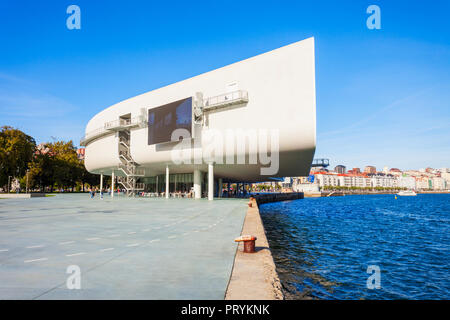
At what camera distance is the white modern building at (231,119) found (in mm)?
30109

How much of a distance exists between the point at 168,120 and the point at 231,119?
416 inches

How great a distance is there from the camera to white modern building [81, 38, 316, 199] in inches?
1185

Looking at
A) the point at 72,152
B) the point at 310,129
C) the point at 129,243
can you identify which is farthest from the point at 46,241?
the point at 72,152

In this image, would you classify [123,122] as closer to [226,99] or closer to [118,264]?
[226,99]

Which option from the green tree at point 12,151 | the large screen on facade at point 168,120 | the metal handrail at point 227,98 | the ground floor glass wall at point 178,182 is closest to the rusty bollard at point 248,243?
the metal handrail at point 227,98

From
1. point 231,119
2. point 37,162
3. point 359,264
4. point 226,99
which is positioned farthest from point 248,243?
point 37,162

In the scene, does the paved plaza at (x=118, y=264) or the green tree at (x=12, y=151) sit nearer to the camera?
the paved plaza at (x=118, y=264)

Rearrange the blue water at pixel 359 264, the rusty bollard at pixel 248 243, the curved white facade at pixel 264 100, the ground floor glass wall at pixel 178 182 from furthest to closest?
the ground floor glass wall at pixel 178 182, the curved white facade at pixel 264 100, the blue water at pixel 359 264, the rusty bollard at pixel 248 243

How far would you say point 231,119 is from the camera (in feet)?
116

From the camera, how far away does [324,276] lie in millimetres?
11047

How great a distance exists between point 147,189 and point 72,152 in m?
39.2

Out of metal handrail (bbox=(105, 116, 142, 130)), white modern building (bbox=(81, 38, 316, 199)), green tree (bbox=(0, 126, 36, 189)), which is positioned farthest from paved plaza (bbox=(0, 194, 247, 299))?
A: green tree (bbox=(0, 126, 36, 189))

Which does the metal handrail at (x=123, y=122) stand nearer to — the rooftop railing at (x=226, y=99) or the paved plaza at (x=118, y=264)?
the rooftop railing at (x=226, y=99)

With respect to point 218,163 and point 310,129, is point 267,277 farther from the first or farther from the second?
point 218,163
